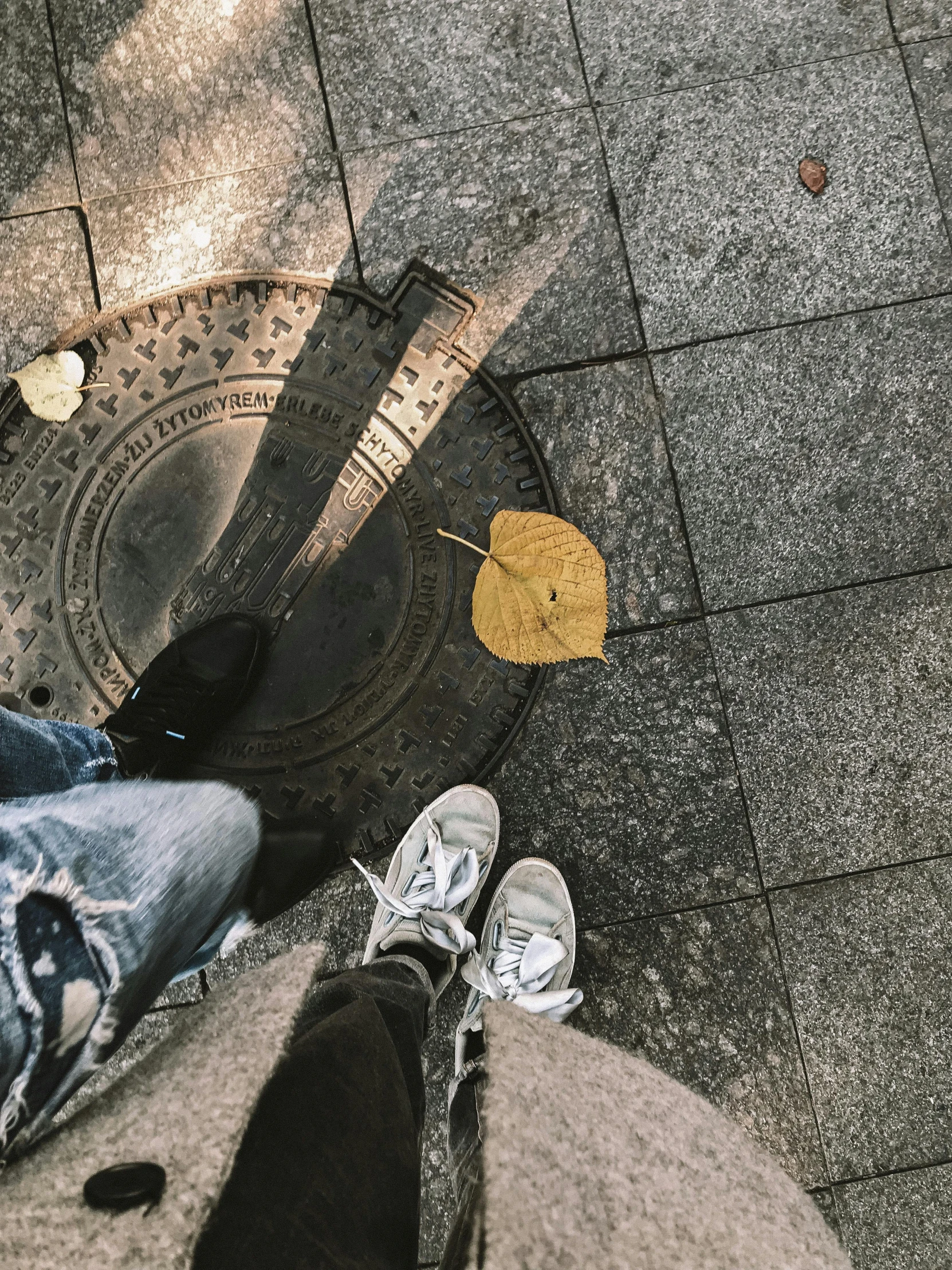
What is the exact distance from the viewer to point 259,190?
258cm

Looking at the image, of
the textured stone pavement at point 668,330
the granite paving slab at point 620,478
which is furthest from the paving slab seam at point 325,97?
the granite paving slab at point 620,478

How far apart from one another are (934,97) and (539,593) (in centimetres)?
207

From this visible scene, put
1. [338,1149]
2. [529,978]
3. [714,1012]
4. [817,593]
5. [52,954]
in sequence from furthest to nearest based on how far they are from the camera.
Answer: [817,593]
[714,1012]
[529,978]
[338,1149]
[52,954]

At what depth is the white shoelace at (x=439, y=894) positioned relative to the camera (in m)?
2.29

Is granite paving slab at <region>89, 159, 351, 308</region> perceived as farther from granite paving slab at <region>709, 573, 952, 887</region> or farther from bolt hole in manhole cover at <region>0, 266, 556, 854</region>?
granite paving slab at <region>709, 573, 952, 887</region>

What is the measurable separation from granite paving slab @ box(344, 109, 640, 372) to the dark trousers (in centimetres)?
197

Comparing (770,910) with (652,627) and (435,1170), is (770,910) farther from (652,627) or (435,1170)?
(435,1170)

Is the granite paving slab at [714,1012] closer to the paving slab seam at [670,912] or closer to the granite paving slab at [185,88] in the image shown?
the paving slab seam at [670,912]

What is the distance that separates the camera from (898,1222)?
2.36 m

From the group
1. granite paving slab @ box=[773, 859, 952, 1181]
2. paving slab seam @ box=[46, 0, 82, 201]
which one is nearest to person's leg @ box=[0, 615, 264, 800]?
paving slab seam @ box=[46, 0, 82, 201]

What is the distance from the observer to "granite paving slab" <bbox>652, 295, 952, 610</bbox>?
2520mm

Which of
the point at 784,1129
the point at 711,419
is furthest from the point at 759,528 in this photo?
the point at 784,1129

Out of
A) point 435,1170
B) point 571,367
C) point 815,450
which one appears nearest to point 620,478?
point 571,367

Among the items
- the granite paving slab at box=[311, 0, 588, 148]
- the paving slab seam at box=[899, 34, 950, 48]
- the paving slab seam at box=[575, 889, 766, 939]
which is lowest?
the paving slab seam at box=[575, 889, 766, 939]
